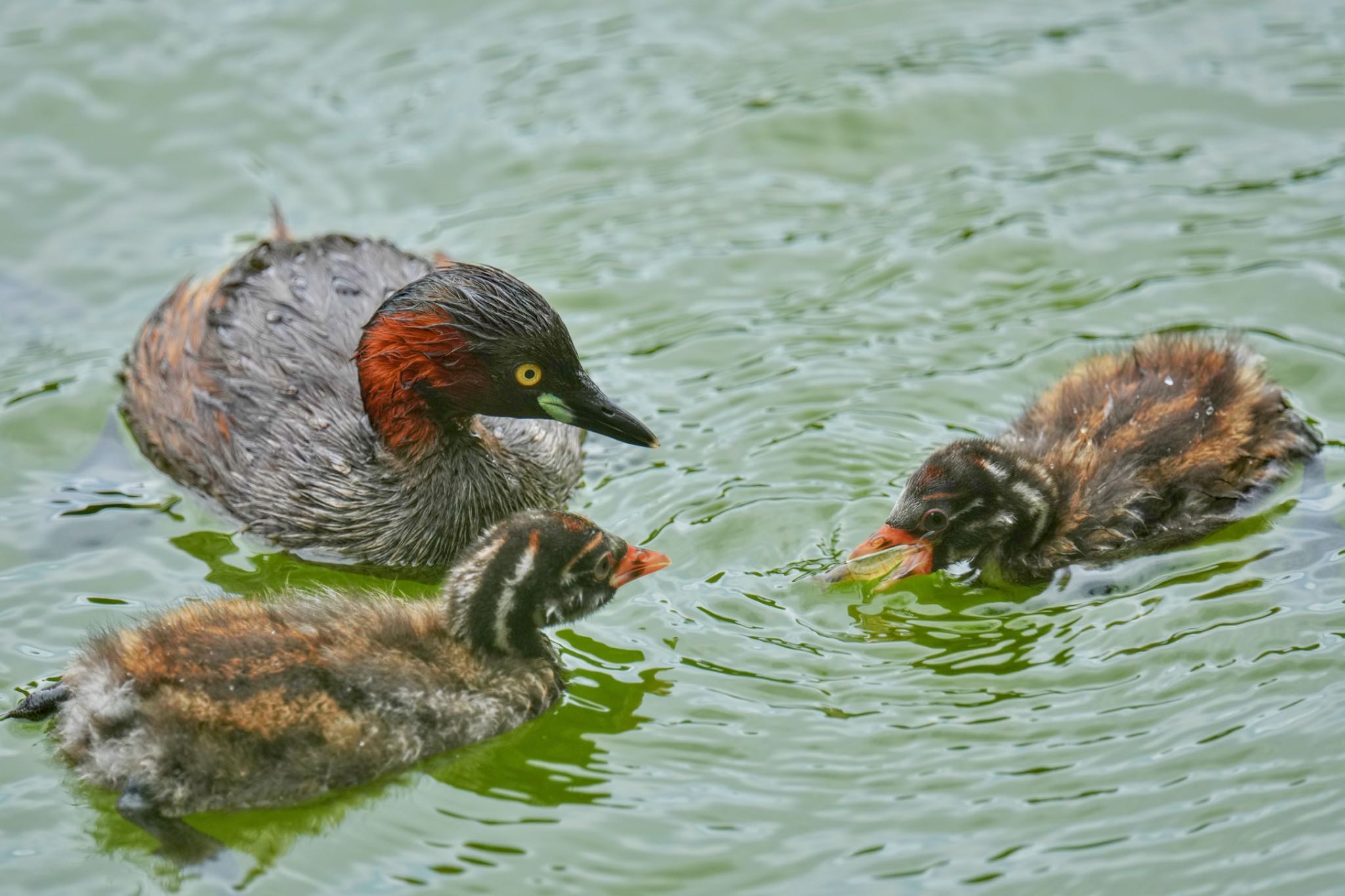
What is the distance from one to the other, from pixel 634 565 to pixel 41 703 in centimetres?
233

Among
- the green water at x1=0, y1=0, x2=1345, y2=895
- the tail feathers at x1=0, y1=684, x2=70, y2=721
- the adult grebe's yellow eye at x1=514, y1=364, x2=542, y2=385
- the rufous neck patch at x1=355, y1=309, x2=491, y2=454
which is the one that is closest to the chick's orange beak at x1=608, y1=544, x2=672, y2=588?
the green water at x1=0, y1=0, x2=1345, y2=895

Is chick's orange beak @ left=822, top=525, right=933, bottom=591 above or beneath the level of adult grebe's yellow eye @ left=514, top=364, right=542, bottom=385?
beneath

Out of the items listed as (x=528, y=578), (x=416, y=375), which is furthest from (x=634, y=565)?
(x=416, y=375)

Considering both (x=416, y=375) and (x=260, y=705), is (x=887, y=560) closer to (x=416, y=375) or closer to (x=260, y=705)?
(x=416, y=375)

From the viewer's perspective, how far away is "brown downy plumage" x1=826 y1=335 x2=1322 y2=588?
24.5ft

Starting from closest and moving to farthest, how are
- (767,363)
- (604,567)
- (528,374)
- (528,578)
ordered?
(528,578)
(604,567)
(528,374)
(767,363)

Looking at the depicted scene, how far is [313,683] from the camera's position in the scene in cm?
638

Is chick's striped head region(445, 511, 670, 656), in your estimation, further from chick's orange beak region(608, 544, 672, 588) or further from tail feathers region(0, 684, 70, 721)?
tail feathers region(0, 684, 70, 721)

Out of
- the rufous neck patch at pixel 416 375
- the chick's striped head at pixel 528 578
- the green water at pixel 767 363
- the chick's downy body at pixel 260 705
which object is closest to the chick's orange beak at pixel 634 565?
the chick's striped head at pixel 528 578

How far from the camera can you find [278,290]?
8812 mm

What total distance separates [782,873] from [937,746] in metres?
0.90

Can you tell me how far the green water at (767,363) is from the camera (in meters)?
6.32

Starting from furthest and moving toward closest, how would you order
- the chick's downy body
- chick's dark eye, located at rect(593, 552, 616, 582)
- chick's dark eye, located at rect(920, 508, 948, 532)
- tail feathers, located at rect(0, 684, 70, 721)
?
chick's dark eye, located at rect(920, 508, 948, 532) → chick's dark eye, located at rect(593, 552, 616, 582) → tail feathers, located at rect(0, 684, 70, 721) → the chick's downy body

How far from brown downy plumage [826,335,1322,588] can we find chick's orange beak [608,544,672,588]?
78 centimetres
